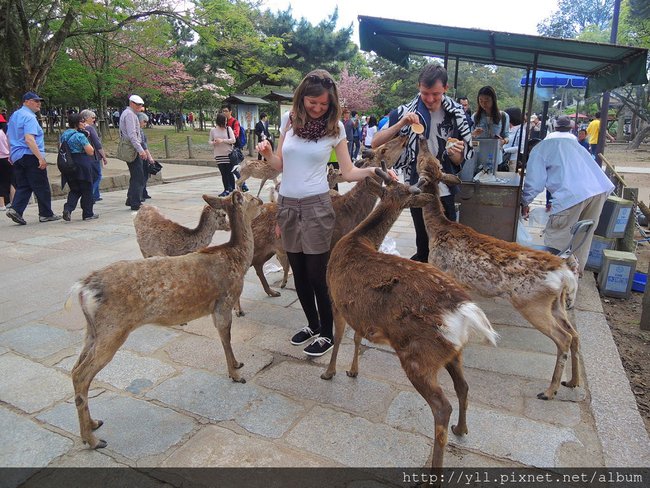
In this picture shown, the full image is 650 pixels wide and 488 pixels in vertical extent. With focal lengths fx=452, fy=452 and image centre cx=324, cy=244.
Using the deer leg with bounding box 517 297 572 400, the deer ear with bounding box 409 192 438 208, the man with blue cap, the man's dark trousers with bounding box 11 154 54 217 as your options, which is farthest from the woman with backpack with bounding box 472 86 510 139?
the man's dark trousers with bounding box 11 154 54 217

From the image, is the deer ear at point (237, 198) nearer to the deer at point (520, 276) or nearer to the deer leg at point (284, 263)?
the deer leg at point (284, 263)

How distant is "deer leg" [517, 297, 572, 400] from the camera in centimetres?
294

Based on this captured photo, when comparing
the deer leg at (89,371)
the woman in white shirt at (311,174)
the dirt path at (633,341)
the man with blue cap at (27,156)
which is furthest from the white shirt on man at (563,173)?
the man with blue cap at (27,156)

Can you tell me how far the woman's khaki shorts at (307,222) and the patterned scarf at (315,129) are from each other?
0.40 metres

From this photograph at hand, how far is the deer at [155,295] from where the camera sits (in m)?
2.46

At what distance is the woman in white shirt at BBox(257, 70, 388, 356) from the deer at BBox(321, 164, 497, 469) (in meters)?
0.33

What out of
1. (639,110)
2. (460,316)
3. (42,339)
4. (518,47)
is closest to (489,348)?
(460,316)

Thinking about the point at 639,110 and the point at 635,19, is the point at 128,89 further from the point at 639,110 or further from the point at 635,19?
the point at 639,110

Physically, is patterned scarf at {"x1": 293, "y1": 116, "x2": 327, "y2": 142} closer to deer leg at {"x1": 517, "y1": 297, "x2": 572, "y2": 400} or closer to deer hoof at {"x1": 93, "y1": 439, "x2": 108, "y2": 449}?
deer leg at {"x1": 517, "y1": 297, "x2": 572, "y2": 400}

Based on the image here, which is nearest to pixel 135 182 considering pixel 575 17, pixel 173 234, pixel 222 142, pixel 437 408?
pixel 222 142

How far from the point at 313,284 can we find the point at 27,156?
21.5 ft

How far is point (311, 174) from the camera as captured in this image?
10.2ft

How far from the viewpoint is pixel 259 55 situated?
25594 millimetres

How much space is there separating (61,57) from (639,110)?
101 ft
